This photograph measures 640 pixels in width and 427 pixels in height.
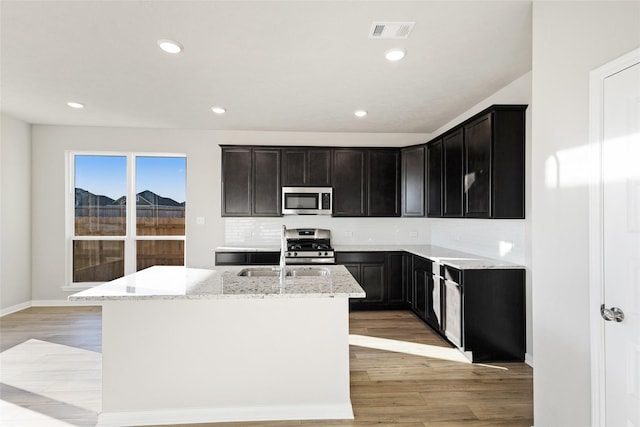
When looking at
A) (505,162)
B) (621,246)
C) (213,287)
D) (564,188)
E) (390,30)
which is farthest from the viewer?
(505,162)

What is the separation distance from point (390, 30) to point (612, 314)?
205cm

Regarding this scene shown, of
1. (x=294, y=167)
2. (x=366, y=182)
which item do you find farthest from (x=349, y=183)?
(x=294, y=167)

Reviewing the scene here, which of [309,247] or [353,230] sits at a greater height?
[353,230]

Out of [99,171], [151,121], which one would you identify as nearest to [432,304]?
[151,121]

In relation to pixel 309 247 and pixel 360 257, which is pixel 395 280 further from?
pixel 309 247

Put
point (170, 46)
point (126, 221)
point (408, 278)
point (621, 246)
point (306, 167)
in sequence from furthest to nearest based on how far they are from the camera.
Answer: point (126, 221)
point (306, 167)
point (408, 278)
point (170, 46)
point (621, 246)

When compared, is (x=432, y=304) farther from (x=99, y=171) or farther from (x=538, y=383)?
(x=99, y=171)

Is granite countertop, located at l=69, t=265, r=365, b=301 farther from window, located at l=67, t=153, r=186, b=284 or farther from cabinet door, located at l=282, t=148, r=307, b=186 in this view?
window, located at l=67, t=153, r=186, b=284

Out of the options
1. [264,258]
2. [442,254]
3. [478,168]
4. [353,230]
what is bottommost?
[264,258]

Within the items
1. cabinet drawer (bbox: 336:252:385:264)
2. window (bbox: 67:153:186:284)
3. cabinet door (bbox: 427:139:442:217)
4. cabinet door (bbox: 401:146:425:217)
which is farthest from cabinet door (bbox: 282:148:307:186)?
cabinet door (bbox: 427:139:442:217)

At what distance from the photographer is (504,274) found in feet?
10.3

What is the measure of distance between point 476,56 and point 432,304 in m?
2.54

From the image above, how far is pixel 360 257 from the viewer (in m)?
4.69

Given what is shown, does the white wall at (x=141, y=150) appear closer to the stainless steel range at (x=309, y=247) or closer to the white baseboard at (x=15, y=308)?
the white baseboard at (x=15, y=308)
